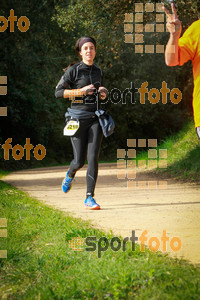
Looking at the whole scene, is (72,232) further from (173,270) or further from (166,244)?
(173,270)

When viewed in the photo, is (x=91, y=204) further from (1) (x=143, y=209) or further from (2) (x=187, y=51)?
(2) (x=187, y=51)

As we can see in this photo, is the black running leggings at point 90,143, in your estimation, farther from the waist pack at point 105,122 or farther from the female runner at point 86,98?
the waist pack at point 105,122

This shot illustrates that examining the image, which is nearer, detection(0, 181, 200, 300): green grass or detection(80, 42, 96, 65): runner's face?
detection(0, 181, 200, 300): green grass

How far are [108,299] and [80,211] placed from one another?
12.5 ft

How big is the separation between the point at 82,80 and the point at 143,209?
6.43 ft

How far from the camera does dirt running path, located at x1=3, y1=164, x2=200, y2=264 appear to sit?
5.30 m
